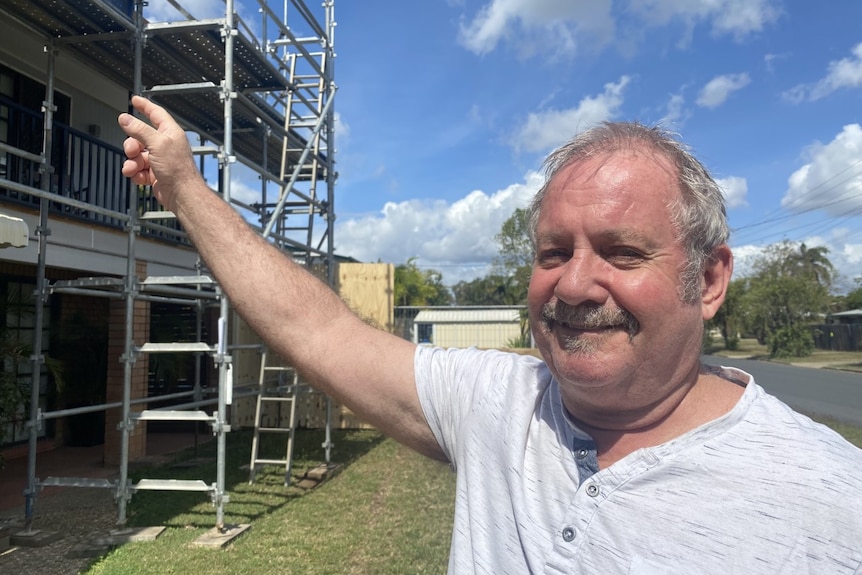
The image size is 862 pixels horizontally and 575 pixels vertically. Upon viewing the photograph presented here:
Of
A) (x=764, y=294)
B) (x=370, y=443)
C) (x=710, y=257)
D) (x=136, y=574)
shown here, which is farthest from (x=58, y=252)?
(x=764, y=294)

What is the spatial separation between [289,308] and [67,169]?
692 centimetres

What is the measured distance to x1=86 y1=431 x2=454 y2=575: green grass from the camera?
4605 millimetres

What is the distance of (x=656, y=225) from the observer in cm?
127

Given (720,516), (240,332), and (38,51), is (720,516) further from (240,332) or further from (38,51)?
(240,332)

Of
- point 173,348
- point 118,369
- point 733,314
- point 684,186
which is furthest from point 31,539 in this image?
point 733,314

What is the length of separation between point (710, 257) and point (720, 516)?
1.73 feet

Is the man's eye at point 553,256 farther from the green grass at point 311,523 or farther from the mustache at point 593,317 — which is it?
the green grass at point 311,523

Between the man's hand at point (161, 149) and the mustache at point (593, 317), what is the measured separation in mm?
1106

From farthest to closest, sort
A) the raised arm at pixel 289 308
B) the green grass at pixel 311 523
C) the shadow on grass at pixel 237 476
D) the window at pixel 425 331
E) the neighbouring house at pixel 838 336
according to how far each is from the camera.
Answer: the neighbouring house at pixel 838 336 → the window at pixel 425 331 → the shadow on grass at pixel 237 476 → the green grass at pixel 311 523 → the raised arm at pixel 289 308

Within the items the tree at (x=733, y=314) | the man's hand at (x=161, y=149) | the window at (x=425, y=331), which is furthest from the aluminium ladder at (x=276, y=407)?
the tree at (x=733, y=314)

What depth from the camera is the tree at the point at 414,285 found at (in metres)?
49.8

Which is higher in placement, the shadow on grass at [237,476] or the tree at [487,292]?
the tree at [487,292]

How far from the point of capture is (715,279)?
1.38m

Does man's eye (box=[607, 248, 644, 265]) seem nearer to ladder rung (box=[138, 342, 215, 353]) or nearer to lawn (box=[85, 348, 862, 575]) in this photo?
lawn (box=[85, 348, 862, 575])
